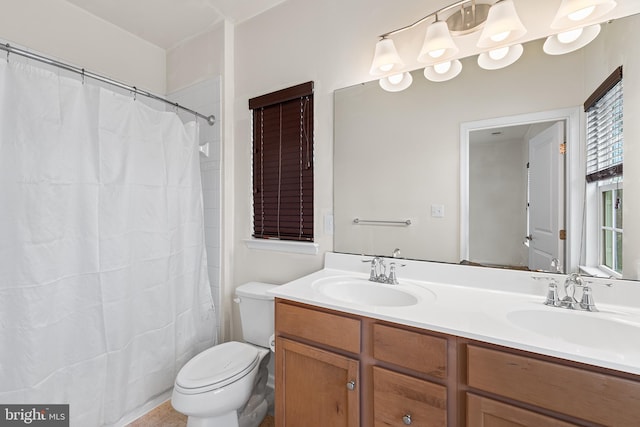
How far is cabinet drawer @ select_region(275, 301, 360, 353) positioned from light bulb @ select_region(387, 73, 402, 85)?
1159mm

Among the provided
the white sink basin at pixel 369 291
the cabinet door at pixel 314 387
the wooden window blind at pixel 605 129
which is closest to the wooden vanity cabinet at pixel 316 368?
the cabinet door at pixel 314 387

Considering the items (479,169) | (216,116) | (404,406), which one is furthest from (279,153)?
(404,406)

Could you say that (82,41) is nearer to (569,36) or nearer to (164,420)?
(164,420)

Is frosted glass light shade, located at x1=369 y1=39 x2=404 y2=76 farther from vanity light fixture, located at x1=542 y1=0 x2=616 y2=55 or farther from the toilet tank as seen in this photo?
the toilet tank

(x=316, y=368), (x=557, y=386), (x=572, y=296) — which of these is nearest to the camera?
(x=557, y=386)

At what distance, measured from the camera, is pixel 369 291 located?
1.42 metres

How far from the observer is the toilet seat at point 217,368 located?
52.4 inches

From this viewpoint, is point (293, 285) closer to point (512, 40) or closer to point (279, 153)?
point (279, 153)

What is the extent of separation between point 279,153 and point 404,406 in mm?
1452

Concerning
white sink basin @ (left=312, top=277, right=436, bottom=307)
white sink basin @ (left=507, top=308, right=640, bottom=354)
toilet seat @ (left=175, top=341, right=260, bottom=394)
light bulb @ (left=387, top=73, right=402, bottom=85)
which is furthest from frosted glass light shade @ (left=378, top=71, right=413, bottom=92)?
toilet seat @ (left=175, top=341, right=260, bottom=394)

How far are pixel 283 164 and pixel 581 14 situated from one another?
1480 mm

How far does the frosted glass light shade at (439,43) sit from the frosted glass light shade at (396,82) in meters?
0.13

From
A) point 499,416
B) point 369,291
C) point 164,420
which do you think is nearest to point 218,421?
point 164,420

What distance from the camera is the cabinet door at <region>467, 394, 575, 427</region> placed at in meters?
0.79
